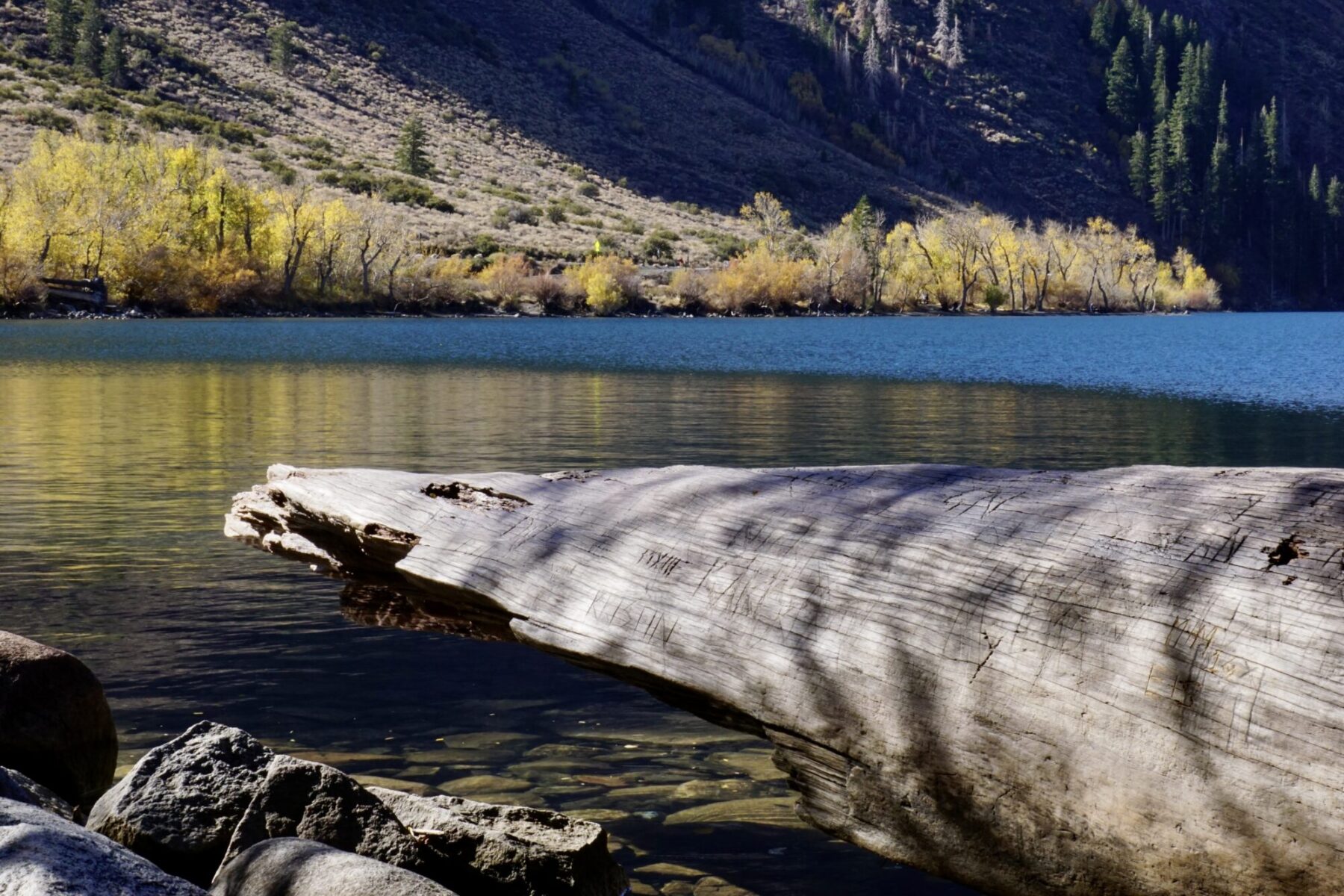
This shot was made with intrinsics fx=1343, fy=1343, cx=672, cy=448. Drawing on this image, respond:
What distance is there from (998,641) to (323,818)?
227cm

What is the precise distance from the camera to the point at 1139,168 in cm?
18275

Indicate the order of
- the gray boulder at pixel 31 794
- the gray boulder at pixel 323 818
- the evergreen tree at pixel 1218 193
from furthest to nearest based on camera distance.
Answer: the evergreen tree at pixel 1218 193, the gray boulder at pixel 323 818, the gray boulder at pixel 31 794

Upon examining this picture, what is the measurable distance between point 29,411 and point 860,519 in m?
22.7

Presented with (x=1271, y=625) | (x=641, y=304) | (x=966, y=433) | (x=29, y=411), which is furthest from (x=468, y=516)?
(x=641, y=304)

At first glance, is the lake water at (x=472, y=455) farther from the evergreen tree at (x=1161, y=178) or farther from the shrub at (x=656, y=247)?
the evergreen tree at (x=1161, y=178)

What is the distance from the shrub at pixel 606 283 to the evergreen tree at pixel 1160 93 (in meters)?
130

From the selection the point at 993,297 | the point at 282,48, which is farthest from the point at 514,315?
the point at 282,48

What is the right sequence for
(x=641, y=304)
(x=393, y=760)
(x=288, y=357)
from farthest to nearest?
1. (x=641, y=304)
2. (x=288, y=357)
3. (x=393, y=760)

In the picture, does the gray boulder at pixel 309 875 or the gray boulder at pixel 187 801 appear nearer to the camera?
the gray boulder at pixel 309 875

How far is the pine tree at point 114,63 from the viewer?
10931cm

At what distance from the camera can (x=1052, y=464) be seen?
1839 cm

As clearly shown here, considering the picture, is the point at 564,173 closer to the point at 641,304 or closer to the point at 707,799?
the point at 641,304

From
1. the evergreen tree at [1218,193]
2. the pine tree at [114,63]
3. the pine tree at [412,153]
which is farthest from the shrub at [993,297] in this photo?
the evergreen tree at [1218,193]

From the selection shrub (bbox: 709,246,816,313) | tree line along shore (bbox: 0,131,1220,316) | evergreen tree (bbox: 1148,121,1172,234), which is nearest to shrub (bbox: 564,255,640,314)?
tree line along shore (bbox: 0,131,1220,316)
